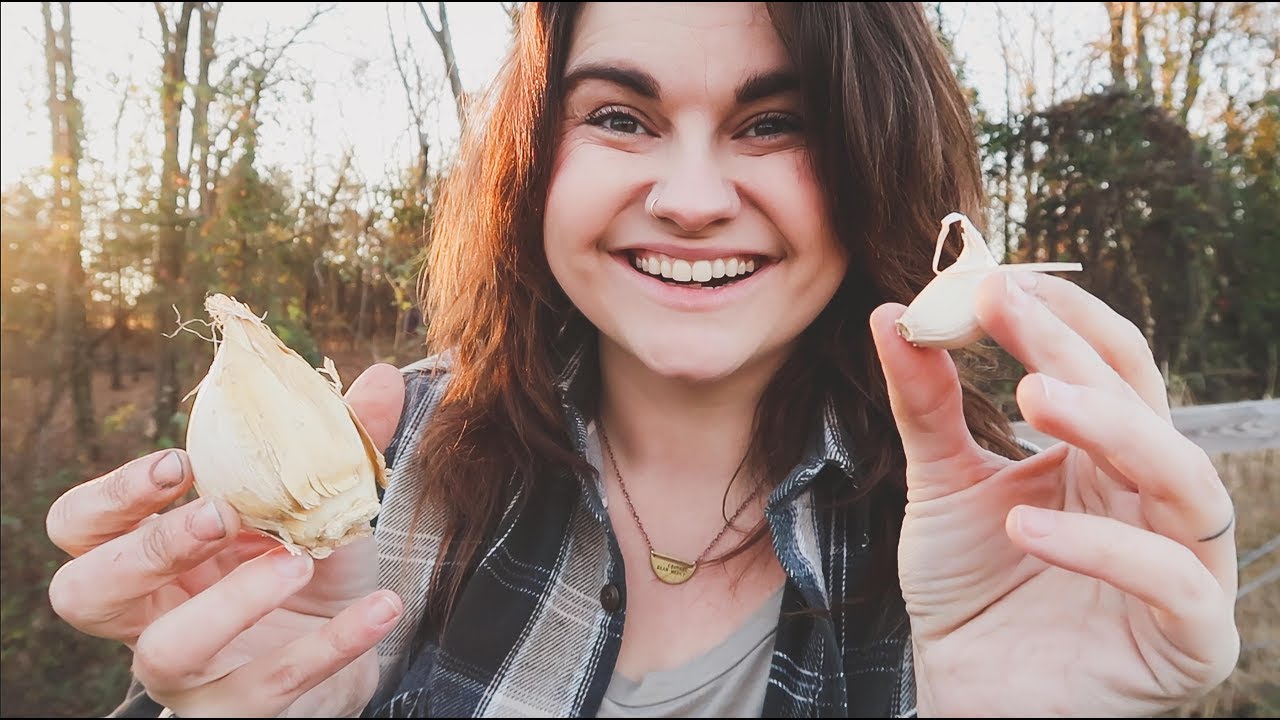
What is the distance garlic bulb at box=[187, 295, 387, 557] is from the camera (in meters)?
0.88

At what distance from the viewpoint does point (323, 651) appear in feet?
2.86

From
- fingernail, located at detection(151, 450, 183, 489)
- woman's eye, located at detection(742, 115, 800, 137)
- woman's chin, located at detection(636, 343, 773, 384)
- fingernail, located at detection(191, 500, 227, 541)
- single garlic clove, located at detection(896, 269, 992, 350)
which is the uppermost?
woman's eye, located at detection(742, 115, 800, 137)

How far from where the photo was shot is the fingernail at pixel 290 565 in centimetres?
85

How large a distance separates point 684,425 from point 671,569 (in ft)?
0.87

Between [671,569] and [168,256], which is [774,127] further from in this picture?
[168,256]

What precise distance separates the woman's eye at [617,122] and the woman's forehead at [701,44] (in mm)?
84

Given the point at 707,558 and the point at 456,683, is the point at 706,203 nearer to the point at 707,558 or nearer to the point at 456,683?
the point at 707,558

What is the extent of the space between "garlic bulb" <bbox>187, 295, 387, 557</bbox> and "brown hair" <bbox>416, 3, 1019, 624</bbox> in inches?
17.5

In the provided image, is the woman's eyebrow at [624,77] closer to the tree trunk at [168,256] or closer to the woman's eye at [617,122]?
the woman's eye at [617,122]

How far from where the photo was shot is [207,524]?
2.67 feet

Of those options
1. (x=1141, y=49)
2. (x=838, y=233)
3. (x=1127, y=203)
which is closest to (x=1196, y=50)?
(x=1141, y=49)

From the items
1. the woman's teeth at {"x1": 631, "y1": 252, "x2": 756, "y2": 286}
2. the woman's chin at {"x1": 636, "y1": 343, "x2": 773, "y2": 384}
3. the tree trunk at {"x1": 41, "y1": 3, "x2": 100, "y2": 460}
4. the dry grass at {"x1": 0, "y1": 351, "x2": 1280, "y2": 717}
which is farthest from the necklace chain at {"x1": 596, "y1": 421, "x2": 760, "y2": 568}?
the tree trunk at {"x1": 41, "y1": 3, "x2": 100, "y2": 460}

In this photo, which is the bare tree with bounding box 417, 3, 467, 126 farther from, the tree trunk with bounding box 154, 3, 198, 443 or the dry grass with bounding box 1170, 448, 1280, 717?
the dry grass with bounding box 1170, 448, 1280, 717

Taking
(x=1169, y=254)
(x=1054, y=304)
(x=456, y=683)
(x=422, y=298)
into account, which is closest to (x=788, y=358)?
(x=1054, y=304)
